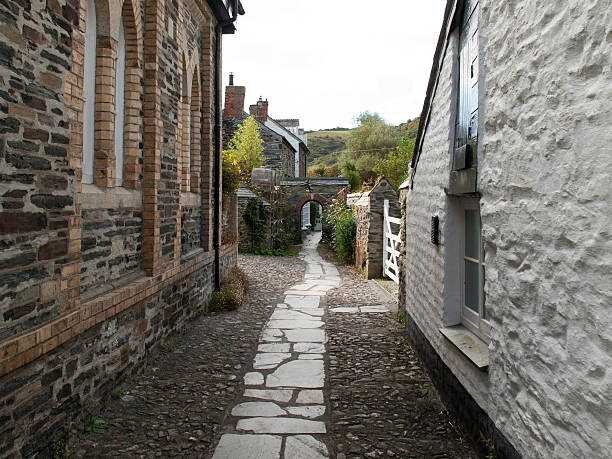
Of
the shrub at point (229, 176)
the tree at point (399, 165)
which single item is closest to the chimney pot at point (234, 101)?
the tree at point (399, 165)

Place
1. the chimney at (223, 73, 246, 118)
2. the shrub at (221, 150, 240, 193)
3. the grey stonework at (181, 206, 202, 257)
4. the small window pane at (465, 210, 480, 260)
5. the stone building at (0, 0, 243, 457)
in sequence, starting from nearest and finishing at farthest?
the stone building at (0, 0, 243, 457) → the small window pane at (465, 210, 480, 260) → the grey stonework at (181, 206, 202, 257) → the shrub at (221, 150, 240, 193) → the chimney at (223, 73, 246, 118)

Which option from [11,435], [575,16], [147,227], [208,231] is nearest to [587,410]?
[575,16]

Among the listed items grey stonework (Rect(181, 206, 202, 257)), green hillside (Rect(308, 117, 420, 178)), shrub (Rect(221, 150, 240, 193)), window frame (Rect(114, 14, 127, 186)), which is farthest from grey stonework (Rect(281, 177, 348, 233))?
green hillside (Rect(308, 117, 420, 178))

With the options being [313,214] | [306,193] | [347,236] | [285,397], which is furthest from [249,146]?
[313,214]

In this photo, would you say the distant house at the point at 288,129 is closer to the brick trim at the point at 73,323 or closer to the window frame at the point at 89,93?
the brick trim at the point at 73,323

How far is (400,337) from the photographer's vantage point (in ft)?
21.7

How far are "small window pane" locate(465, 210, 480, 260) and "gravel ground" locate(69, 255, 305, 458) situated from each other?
259cm

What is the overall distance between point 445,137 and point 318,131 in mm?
102015

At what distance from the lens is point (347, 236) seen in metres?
15.0

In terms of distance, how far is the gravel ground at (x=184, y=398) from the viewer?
363 centimetres

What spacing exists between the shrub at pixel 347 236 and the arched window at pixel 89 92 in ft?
35.5

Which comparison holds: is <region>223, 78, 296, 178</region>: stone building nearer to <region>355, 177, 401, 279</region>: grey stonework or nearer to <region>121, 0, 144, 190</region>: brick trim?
<region>355, 177, 401, 279</region>: grey stonework

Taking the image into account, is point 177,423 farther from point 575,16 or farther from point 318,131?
point 318,131

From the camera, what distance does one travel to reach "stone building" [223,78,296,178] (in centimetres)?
2372
